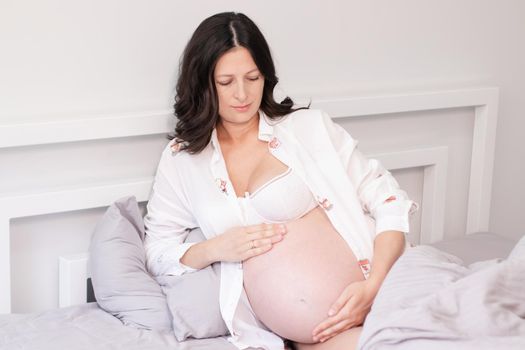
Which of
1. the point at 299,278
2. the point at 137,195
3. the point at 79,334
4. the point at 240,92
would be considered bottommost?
the point at 79,334

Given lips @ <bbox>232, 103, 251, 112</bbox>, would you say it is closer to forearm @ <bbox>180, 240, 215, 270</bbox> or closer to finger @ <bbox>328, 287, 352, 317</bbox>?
forearm @ <bbox>180, 240, 215, 270</bbox>

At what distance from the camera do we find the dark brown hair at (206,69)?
1914 mm

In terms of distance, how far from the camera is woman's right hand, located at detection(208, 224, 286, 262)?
Answer: 1.85 metres

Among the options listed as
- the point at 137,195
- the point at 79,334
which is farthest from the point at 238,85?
the point at 79,334

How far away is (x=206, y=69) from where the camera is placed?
1.93 meters

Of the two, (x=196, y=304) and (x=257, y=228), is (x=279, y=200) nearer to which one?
(x=257, y=228)

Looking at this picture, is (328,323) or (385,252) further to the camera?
(385,252)

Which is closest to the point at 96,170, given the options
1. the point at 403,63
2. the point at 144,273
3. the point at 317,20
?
the point at 144,273

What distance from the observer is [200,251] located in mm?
1917

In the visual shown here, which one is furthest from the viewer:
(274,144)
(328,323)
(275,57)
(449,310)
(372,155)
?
(372,155)

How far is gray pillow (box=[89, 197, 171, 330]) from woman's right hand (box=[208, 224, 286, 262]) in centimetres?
17

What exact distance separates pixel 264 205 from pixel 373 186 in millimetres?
270

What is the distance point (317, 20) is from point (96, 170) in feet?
2.37

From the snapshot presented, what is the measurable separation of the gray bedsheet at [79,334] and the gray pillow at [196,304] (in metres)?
0.02
